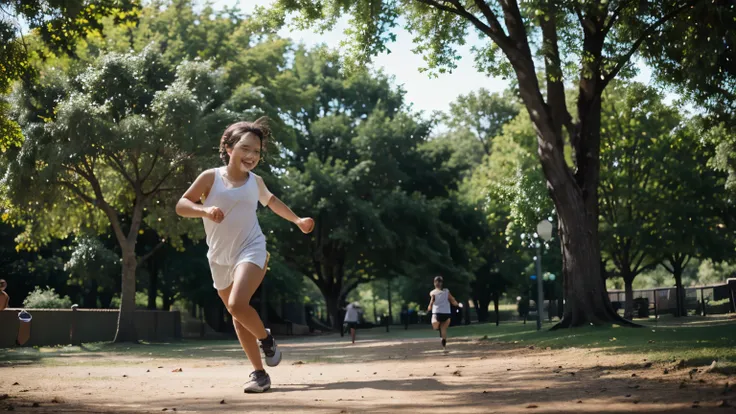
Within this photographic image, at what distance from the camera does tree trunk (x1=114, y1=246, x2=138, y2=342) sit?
27953mm

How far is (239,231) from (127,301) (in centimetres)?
2133

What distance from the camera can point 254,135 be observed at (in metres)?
8.26

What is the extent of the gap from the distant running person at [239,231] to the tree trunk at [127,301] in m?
20.6

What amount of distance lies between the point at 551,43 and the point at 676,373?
11.8m

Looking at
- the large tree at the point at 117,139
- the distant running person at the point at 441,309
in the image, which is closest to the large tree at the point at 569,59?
the distant running person at the point at 441,309

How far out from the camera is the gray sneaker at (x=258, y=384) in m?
8.10

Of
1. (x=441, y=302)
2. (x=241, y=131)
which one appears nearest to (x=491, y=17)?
(x=441, y=302)

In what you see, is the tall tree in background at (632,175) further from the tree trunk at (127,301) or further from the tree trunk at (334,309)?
the tree trunk at (127,301)

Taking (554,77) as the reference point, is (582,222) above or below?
below

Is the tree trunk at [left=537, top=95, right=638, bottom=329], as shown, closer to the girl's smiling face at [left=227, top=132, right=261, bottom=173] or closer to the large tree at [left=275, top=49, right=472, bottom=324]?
the girl's smiling face at [left=227, top=132, right=261, bottom=173]

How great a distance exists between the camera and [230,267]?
8.10 metres

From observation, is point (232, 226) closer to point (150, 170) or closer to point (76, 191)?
point (150, 170)

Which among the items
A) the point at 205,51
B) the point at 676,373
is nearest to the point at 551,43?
the point at 676,373

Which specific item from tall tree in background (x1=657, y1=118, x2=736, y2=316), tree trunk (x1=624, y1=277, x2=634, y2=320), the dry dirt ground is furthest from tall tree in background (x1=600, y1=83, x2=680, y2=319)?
the dry dirt ground
